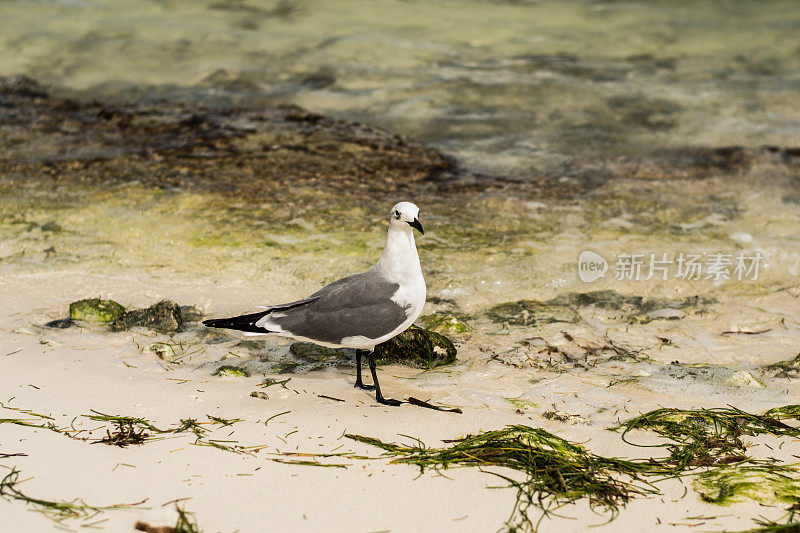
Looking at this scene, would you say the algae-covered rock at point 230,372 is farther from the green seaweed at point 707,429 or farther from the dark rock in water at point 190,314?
the green seaweed at point 707,429

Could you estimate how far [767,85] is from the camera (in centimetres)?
1245

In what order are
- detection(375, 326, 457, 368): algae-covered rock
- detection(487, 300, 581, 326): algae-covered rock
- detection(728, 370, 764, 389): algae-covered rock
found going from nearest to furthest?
detection(728, 370, 764, 389): algae-covered rock → detection(375, 326, 457, 368): algae-covered rock → detection(487, 300, 581, 326): algae-covered rock

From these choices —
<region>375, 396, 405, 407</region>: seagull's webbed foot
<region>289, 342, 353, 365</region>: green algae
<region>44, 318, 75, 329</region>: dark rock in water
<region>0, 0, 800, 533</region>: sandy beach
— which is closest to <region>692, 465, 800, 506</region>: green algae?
<region>0, 0, 800, 533</region>: sandy beach

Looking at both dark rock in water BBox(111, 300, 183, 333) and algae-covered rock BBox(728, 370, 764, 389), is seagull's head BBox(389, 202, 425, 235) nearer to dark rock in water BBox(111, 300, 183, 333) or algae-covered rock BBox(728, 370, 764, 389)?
dark rock in water BBox(111, 300, 183, 333)

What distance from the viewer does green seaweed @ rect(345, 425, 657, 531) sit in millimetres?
3295

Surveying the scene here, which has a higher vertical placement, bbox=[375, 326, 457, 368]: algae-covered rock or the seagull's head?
the seagull's head

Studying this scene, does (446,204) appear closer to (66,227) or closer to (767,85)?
(66,227)

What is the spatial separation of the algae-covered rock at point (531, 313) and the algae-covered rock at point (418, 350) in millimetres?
847

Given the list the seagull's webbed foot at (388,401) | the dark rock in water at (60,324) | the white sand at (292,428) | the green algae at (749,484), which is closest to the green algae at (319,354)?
the white sand at (292,428)

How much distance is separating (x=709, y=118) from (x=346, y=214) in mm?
6030

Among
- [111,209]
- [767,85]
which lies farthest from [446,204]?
[767,85]

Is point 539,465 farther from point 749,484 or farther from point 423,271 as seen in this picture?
point 423,271

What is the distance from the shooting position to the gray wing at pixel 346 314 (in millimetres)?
4336

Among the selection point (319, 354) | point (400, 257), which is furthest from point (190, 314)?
point (400, 257)
